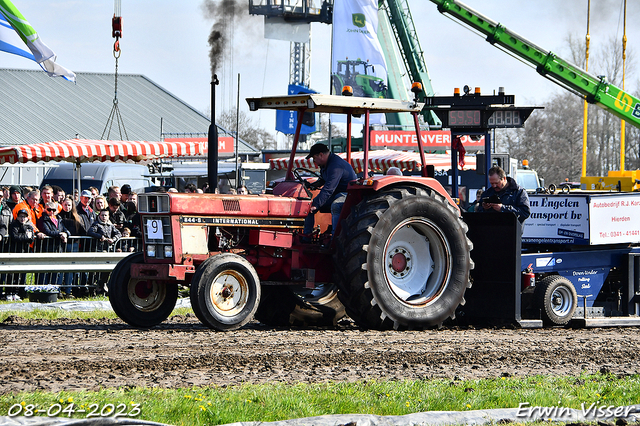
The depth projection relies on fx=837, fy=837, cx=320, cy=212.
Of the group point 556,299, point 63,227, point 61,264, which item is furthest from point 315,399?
point 63,227

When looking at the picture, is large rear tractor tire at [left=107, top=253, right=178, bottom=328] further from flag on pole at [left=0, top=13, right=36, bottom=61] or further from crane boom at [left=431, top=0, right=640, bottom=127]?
crane boom at [left=431, top=0, right=640, bottom=127]

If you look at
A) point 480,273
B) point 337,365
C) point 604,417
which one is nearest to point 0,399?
point 337,365

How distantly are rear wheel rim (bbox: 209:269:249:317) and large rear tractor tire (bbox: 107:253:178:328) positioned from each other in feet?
2.68

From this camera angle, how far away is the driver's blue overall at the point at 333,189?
28.0 feet

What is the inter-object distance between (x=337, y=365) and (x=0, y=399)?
257 centimetres

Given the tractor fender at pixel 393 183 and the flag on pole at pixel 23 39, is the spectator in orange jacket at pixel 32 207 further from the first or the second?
the tractor fender at pixel 393 183

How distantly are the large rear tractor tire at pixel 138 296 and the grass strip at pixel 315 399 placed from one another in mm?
3369

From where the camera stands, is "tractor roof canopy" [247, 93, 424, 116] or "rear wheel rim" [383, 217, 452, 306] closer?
"tractor roof canopy" [247, 93, 424, 116]

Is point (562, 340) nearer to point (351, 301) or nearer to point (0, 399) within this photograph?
point (351, 301)

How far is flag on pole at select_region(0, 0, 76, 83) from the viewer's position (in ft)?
45.8

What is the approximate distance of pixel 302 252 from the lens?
8.60 meters

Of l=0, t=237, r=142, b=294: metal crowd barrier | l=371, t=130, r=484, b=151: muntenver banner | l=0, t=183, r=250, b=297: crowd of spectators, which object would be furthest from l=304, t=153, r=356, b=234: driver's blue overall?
l=371, t=130, r=484, b=151: muntenver banner

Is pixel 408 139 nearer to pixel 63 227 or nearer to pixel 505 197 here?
pixel 63 227

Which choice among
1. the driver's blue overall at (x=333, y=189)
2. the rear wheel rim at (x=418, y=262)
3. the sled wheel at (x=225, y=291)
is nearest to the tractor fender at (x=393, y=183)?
the driver's blue overall at (x=333, y=189)
